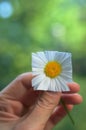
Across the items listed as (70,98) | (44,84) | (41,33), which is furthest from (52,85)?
(41,33)

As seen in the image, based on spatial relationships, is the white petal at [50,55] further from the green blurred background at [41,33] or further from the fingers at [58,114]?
the green blurred background at [41,33]

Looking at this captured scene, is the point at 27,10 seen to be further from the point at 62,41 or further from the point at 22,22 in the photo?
the point at 62,41

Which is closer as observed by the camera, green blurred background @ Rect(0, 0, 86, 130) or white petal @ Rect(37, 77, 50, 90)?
white petal @ Rect(37, 77, 50, 90)

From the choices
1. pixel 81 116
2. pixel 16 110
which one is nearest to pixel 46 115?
pixel 16 110

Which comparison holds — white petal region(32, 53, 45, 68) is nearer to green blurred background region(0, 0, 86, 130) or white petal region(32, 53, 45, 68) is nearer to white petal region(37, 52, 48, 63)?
white petal region(37, 52, 48, 63)

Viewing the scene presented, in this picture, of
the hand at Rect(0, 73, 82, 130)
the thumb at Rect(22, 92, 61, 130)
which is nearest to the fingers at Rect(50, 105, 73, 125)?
the hand at Rect(0, 73, 82, 130)

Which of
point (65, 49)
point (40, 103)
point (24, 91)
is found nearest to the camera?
point (40, 103)
